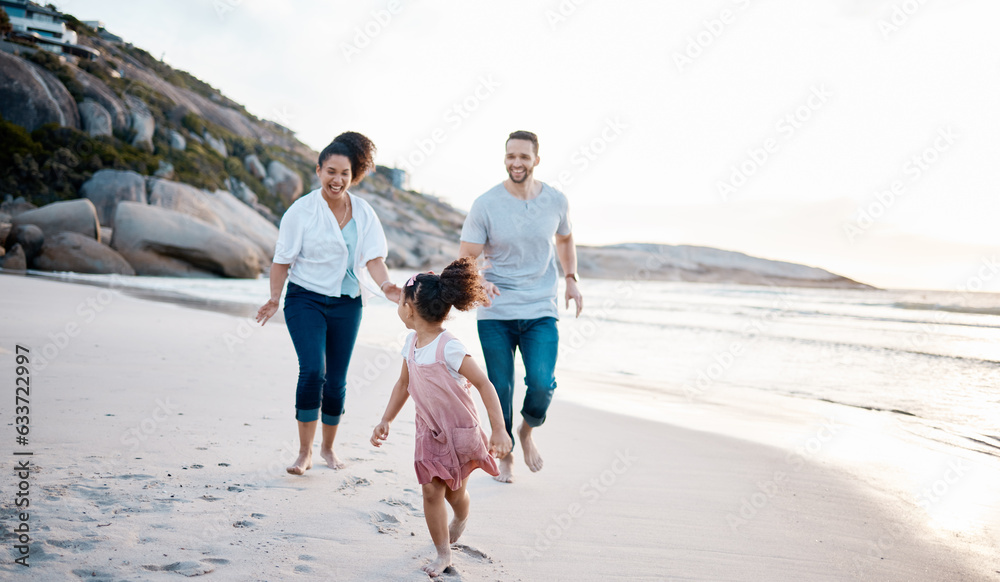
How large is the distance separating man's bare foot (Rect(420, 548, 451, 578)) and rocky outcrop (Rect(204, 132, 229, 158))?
1650 inches

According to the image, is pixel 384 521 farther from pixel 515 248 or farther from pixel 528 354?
pixel 515 248

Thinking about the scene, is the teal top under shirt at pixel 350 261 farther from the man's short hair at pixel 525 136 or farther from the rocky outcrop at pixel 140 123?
the rocky outcrop at pixel 140 123

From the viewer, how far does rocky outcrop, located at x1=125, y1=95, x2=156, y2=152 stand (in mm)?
31281

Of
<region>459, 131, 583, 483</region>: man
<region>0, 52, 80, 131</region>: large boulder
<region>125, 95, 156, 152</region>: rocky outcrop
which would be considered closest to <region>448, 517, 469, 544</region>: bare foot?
<region>459, 131, 583, 483</region>: man

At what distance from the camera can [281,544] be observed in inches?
92.0

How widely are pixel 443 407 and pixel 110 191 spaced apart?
2605 centimetres

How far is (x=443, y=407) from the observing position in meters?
2.41

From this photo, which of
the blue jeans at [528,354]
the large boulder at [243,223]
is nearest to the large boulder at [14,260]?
the large boulder at [243,223]

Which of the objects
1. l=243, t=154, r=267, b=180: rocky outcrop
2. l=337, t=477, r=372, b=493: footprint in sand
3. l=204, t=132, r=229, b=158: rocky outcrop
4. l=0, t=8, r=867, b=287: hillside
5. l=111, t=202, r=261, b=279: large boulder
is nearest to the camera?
l=337, t=477, r=372, b=493: footprint in sand

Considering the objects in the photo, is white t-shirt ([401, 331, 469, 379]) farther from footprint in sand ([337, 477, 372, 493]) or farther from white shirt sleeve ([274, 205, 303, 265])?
white shirt sleeve ([274, 205, 303, 265])

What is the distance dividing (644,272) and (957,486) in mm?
60500

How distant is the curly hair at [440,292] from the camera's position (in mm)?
2453

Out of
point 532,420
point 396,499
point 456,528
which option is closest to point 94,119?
point 532,420

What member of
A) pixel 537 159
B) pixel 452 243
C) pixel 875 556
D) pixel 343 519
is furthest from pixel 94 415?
pixel 452 243
